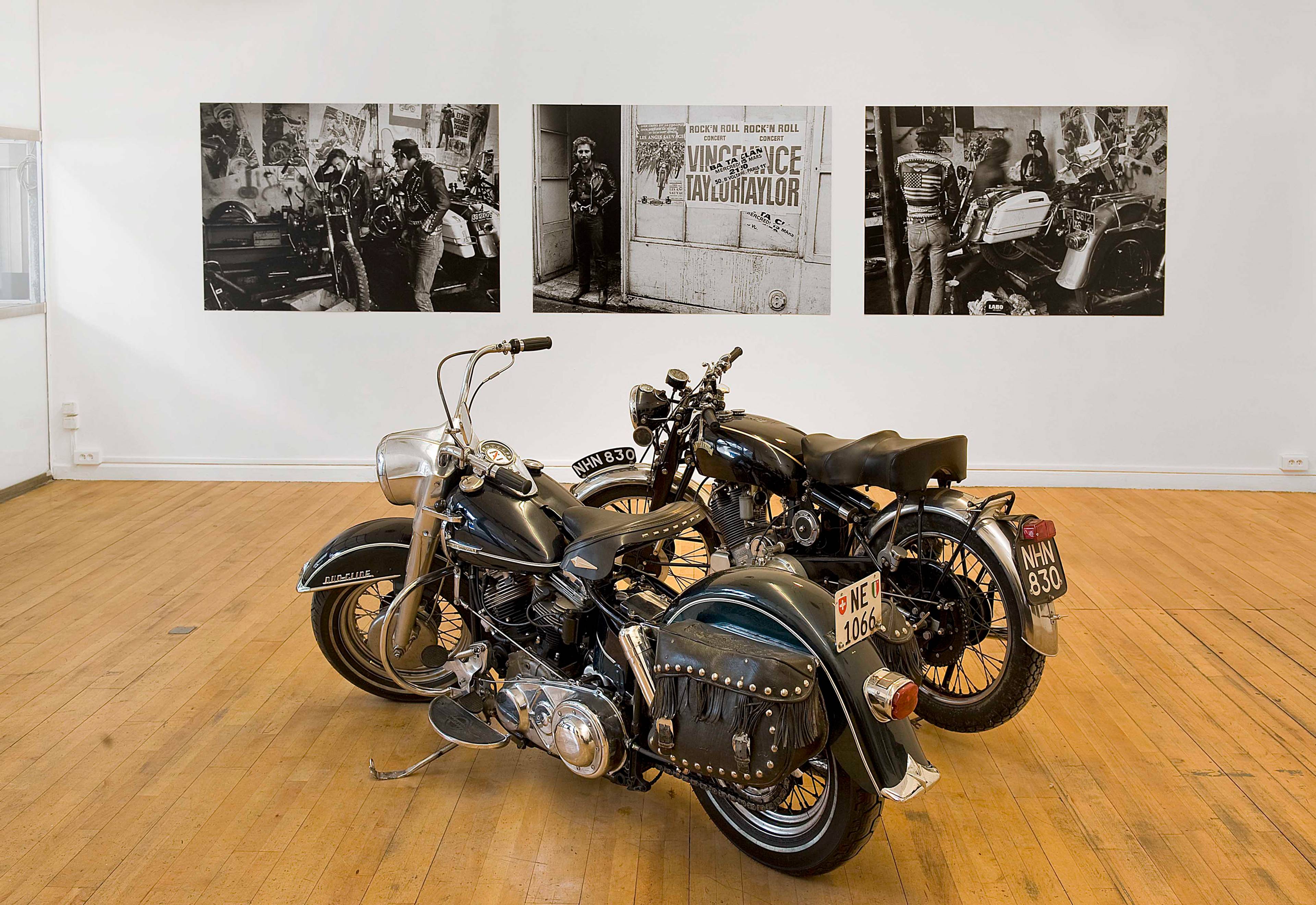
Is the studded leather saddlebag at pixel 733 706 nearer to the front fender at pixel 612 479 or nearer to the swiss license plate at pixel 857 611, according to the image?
the swiss license plate at pixel 857 611

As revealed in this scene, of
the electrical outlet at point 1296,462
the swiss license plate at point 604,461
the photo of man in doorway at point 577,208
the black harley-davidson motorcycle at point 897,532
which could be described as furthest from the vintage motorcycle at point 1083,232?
the black harley-davidson motorcycle at point 897,532

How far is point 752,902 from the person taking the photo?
2748 millimetres

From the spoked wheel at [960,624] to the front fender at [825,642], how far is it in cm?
95

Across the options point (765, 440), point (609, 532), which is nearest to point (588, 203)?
point (765, 440)

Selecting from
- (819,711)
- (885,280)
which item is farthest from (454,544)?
(885,280)

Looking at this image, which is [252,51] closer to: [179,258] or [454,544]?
[179,258]

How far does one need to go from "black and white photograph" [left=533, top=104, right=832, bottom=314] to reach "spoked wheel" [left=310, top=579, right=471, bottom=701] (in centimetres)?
352

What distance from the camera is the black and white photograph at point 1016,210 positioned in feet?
23.0

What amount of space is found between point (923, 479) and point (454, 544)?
134 centimetres

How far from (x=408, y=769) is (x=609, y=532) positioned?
3.26 ft

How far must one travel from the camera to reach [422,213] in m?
7.16

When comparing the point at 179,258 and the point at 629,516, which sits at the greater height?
the point at 179,258

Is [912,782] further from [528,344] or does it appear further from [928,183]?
[928,183]

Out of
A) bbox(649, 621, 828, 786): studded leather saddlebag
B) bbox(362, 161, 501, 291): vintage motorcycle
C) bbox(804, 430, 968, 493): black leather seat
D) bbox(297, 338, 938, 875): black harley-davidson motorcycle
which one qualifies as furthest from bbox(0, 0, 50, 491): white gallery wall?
bbox(649, 621, 828, 786): studded leather saddlebag
